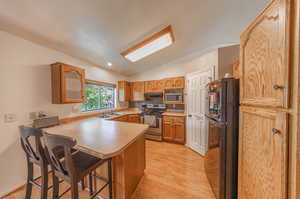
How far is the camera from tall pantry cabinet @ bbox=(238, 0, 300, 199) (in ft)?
1.85

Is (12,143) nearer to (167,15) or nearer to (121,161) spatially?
(121,161)

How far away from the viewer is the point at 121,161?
130 centimetres

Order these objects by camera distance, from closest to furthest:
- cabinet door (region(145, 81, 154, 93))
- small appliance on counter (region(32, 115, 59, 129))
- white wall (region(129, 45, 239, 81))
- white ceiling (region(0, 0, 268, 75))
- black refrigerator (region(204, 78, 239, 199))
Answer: black refrigerator (region(204, 78, 239, 199)) < white ceiling (region(0, 0, 268, 75)) < small appliance on counter (region(32, 115, 59, 129)) < white wall (region(129, 45, 239, 81)) < cabinet door (region(145, 81, 154, 93))

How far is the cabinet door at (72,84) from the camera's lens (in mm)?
2055

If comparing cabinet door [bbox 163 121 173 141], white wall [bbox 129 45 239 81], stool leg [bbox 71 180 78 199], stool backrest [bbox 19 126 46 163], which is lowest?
cabinet door [bbox 163 121 173 141]

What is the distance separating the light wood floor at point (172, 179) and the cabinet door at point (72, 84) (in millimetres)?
1519

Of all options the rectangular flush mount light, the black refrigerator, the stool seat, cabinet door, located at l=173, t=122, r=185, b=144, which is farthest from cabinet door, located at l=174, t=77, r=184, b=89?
the stool seat

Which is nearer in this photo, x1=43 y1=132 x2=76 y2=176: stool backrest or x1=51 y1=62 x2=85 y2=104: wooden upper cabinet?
x1=43 y1=132 x2=76 y2=176: stool backrest

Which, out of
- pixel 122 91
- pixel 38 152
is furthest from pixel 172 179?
pixel 122 91

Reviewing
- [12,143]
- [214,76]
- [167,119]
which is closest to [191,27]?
[214,76]

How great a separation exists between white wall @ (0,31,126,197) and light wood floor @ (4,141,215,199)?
35 cm

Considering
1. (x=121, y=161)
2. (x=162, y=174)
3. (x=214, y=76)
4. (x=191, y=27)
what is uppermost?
(x=191, y=27)

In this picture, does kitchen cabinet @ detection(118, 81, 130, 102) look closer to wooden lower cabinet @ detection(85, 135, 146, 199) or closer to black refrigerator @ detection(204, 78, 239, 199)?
wooden lower cabinet @ detection(85, 135, 146, 199)

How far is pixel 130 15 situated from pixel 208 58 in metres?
1.88
